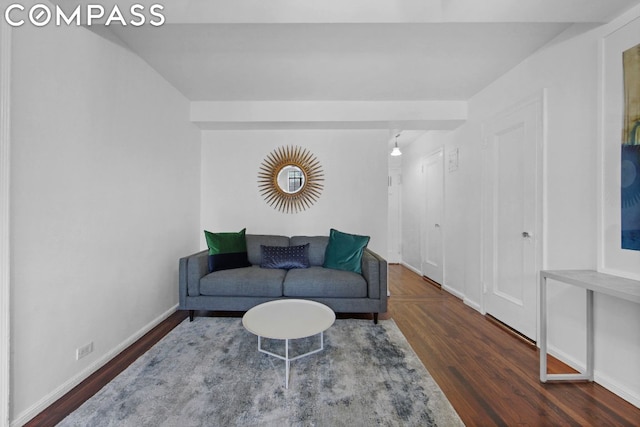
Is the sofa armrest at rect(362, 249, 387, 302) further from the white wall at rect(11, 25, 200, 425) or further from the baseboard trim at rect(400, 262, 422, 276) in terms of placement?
the baseboard trim at rect(400, 262, 422, 276)

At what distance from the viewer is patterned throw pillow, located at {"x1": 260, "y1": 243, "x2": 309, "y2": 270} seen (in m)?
3.18

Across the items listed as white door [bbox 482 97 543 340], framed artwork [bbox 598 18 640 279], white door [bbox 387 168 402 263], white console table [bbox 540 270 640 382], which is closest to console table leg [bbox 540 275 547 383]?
white console table [bbox 540 270 640 382]

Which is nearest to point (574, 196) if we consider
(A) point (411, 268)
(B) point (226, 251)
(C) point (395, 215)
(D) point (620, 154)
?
(D) point (620, 154)

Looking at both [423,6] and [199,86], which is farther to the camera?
[199,86]

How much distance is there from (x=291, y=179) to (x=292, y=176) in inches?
1.8

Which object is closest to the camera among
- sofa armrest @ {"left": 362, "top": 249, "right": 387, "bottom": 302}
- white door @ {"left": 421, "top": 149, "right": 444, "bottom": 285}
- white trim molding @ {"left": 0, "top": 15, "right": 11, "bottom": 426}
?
white trim molding @ {"left": 0, "top": 15, "right": 11, "bottom": 426}

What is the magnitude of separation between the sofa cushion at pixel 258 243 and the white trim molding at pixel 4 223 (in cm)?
213

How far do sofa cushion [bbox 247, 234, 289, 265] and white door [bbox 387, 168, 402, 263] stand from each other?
10.9 feet

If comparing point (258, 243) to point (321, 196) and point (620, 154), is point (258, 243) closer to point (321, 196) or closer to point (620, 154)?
point (321, 196)

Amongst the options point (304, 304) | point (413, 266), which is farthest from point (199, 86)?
point (413, 266)

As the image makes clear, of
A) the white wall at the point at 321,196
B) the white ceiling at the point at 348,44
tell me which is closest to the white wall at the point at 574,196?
the white ceiling at the point at 348,44

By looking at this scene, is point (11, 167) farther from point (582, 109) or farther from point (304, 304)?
point (582, 109)

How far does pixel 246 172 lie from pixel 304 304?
7.27ft

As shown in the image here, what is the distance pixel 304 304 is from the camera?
7.90 feet
